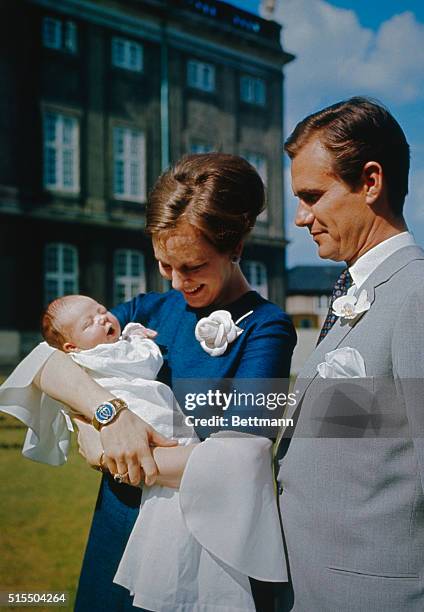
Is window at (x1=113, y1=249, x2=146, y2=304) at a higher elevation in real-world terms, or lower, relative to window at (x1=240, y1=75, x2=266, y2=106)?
lower

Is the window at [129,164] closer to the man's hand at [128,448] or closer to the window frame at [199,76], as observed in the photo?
the window frame at [199,76]

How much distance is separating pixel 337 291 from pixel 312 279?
22 centimetres

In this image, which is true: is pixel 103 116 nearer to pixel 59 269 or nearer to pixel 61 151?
pixel 61 151

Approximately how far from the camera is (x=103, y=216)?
2006 millimetres

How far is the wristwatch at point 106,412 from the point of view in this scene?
1279 millimetres

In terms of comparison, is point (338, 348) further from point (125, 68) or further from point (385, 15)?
point (125, 68)

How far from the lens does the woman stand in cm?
129

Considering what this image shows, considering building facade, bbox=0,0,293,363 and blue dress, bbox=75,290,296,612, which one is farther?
building facade, bbox=0,0,293,363

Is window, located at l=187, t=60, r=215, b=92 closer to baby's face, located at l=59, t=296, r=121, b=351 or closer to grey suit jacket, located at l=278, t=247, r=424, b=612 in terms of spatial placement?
baby's face, located at l=59, t=296, r=121, b=351

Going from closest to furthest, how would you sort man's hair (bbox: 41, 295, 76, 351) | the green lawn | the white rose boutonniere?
the white rose boutonniere → man's hair (bbox: 41, 295, 76, 351) → the green lawn

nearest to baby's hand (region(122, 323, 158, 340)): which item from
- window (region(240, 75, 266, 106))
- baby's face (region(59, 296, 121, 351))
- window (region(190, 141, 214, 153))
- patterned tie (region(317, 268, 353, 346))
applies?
baby's face (region(59, 296, 121, 351))

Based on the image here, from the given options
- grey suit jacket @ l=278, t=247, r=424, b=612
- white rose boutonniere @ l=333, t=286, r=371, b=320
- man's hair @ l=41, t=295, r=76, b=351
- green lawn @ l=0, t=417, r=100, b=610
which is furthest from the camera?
green lawn @ l=0, t=417, r=100, b=610

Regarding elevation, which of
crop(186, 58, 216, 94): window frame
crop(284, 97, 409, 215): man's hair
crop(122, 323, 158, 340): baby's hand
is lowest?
crop(122, 323, 158, 340): baby's hand

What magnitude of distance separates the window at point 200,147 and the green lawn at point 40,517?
879 millimetres
